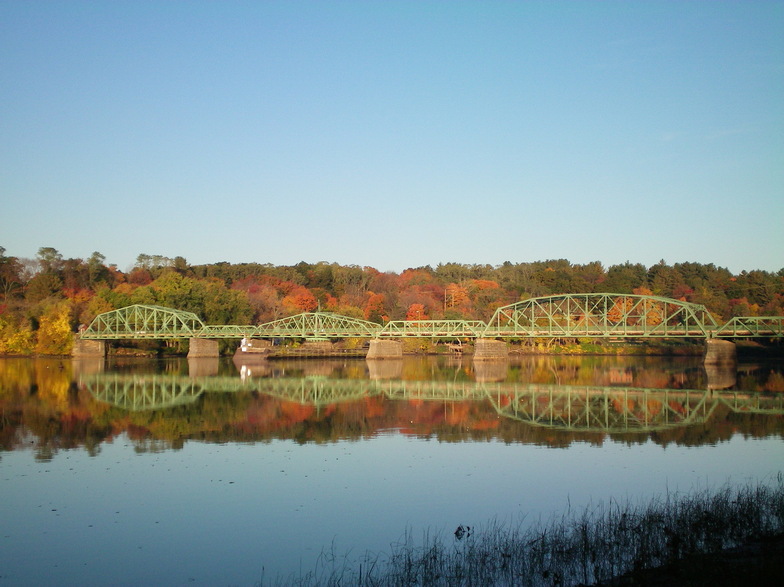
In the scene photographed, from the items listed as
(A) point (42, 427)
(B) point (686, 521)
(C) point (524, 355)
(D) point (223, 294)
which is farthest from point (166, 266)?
(B) point (686, 521)

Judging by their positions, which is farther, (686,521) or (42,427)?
(42,427)

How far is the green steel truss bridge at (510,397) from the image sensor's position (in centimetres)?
3250

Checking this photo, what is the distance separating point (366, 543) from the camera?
13.4m

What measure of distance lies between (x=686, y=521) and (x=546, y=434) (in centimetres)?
1441

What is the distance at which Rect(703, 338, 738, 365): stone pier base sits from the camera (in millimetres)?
73438

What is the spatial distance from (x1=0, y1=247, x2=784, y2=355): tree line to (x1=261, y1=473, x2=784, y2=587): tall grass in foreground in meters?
87.9

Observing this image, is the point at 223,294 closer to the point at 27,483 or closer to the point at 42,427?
the point at 42,427

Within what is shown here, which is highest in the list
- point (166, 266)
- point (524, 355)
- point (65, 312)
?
point (166, 266)

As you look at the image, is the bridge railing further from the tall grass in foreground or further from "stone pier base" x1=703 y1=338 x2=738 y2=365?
the tall grass in foreground

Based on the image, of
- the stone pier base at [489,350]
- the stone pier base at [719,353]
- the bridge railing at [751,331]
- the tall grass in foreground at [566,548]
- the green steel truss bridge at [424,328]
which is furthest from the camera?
the stone pier base at [489,350]

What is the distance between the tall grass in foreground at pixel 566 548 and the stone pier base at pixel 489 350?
72.3 metres

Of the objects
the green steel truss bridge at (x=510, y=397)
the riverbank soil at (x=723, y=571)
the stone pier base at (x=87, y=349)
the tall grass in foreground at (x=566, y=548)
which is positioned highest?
the stone pier base at (x=87, y=349)

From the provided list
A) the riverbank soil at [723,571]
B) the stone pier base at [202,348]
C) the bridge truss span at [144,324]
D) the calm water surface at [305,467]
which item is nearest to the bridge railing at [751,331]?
the calm water surface at [305,467]

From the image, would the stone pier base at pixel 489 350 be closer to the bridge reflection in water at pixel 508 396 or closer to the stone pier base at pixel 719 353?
the stone pier base at pixel 719 353
